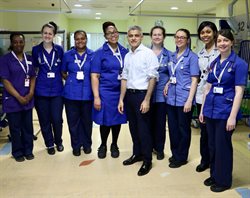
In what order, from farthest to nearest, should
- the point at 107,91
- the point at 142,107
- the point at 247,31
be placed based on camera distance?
the point at 247,31, the point at 107,91, the point at 142,107

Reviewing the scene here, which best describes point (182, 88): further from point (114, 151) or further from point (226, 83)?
point (114, 151)

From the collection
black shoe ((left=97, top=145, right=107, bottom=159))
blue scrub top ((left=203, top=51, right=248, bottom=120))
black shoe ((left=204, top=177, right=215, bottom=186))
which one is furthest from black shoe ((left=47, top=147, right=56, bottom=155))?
blue scrub top ((left=203, top=51, right=248, bottom=120))

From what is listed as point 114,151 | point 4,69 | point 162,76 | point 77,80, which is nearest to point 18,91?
point 4,69

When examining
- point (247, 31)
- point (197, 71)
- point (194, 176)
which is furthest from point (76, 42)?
point (247, 31)

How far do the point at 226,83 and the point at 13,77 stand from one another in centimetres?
203

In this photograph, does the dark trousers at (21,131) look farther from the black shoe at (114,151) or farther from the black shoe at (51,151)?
the black shoe at (114,151)

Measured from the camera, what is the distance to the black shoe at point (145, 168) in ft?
9.32

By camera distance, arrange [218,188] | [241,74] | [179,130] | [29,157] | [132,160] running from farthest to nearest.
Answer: [29,157] < [132,160] < [179,130] < [218,188] < [241,74]

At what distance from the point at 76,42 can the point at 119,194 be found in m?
1.61

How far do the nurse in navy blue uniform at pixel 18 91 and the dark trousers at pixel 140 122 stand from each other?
1.06 metres

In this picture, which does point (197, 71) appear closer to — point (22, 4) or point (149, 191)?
point (149, 191)

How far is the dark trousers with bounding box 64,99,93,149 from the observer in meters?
3.25

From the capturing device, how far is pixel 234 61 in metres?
2.29

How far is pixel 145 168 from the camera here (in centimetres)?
288
